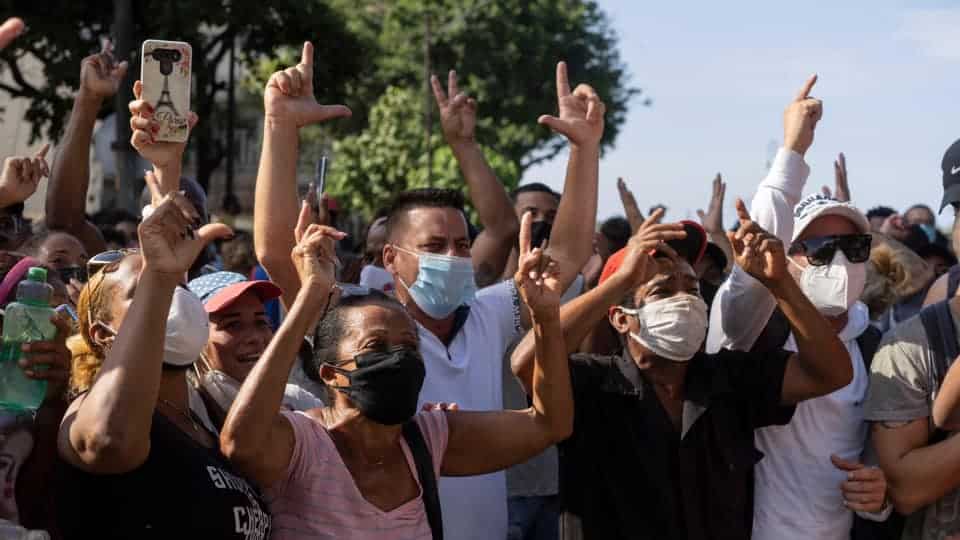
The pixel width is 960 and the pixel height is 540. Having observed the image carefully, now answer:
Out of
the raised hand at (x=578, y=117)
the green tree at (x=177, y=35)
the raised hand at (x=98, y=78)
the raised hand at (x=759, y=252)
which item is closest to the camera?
the raised hand at (x=759, y=252)

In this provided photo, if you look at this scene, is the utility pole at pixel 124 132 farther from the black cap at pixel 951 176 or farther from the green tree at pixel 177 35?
the black cap at pixel 951 176

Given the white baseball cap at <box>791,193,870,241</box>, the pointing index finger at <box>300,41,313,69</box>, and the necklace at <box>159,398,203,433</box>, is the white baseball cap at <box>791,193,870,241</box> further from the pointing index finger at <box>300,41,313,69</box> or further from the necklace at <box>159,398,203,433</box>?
the necklace at <box>159,398,203,433</box>

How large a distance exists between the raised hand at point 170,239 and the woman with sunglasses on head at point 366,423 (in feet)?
1.10

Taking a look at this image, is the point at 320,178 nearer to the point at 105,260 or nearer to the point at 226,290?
the point at 226,290

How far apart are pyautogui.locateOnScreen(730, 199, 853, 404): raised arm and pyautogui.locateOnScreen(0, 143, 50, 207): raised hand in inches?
95.9

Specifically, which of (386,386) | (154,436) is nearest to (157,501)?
(154,436)

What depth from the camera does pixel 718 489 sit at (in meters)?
4.61

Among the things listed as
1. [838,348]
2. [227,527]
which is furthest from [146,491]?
[838,348]

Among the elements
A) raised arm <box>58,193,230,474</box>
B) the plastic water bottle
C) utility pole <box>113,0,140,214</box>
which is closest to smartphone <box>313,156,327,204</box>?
the plastic water bottle

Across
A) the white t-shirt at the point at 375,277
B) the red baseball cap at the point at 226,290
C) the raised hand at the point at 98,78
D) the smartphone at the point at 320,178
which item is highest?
the raised hand at the point at 98,78

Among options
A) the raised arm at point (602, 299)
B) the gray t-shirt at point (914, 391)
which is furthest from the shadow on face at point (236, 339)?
the gray t-shirt at point (914, 391)

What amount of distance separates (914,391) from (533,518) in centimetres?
211

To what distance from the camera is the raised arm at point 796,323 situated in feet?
14.6

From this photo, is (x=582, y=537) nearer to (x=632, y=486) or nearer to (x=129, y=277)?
(x=632, y=486)
